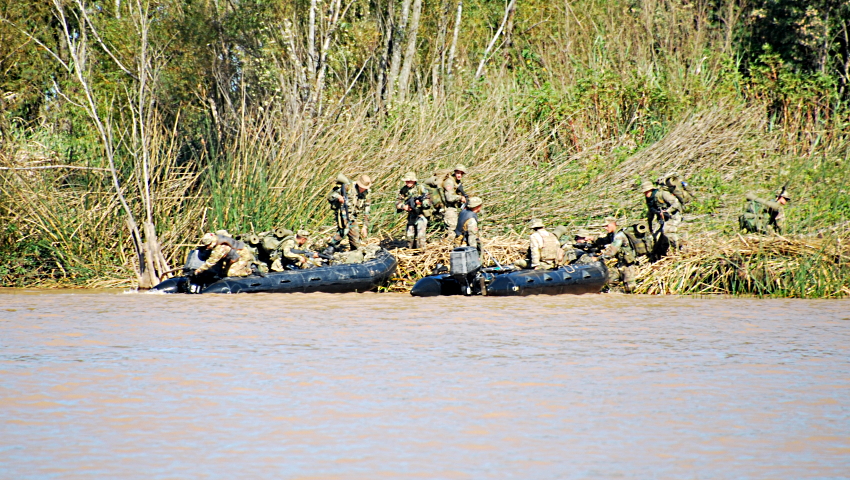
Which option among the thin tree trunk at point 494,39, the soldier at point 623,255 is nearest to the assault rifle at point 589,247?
the soldier at point 623,255

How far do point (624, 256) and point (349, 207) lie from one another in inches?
170

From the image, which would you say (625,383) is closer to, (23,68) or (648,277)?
(648,277)

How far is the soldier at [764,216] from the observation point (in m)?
15.9

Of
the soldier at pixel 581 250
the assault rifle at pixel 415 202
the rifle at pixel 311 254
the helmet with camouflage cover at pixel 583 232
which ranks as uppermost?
the assault rifle at pixel 415 202

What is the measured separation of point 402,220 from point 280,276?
4101 millimetres

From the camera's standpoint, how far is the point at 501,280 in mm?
14820

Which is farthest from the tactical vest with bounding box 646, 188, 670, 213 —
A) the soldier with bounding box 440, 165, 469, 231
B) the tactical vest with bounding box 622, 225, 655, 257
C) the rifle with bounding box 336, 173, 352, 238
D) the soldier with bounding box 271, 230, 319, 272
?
the soldier with bounding box 271, 230, 319, 272

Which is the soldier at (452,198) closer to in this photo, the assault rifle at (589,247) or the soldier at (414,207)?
the soldier at (414,207)

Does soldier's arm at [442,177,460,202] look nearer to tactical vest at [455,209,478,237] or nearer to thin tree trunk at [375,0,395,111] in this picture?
tactical vest at [455,209,478,237]

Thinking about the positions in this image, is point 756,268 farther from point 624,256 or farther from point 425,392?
point 425,392

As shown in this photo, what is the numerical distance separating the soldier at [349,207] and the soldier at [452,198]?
1245 mm

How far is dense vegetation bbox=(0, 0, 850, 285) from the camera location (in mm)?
17375

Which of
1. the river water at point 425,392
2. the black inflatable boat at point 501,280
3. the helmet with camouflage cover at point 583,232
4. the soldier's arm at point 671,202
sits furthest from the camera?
the helmet with camouflage cover at point 583,232

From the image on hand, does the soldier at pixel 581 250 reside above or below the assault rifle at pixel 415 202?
below
